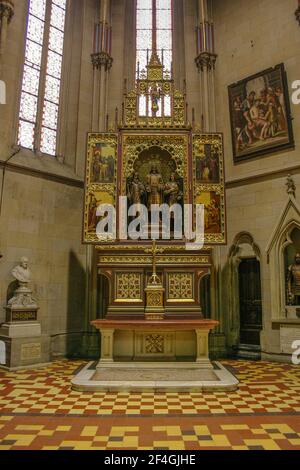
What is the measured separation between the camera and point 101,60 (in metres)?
12.8

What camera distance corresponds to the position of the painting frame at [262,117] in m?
11.1

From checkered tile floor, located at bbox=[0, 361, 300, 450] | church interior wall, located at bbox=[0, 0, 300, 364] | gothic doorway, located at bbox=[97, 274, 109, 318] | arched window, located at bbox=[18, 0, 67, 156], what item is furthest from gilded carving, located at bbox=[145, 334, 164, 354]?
arched window, located at bbox=[18, 0, 67, 156]

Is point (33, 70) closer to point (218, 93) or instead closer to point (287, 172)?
point (218, 93)

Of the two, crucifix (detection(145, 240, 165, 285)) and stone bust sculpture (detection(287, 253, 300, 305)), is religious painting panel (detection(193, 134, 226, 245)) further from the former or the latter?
stone bust sculpture (detection(287, 253, 300, 305))

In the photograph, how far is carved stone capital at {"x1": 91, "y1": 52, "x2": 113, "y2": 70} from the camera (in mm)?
12766

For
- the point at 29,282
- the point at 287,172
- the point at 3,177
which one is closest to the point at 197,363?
the point at 29,282

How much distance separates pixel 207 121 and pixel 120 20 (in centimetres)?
523

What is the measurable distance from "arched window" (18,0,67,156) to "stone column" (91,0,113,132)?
1.20 m

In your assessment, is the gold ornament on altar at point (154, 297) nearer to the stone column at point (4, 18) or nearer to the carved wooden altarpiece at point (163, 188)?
the carved wooden altarpiece at point (163, 188)

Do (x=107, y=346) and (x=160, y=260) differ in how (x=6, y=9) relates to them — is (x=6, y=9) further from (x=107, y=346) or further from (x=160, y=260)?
(x=107, y=346)

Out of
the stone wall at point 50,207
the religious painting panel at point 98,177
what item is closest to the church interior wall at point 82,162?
the stone wall at point 50,207

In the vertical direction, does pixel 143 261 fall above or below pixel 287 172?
below

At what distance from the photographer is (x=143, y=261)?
373 inches
